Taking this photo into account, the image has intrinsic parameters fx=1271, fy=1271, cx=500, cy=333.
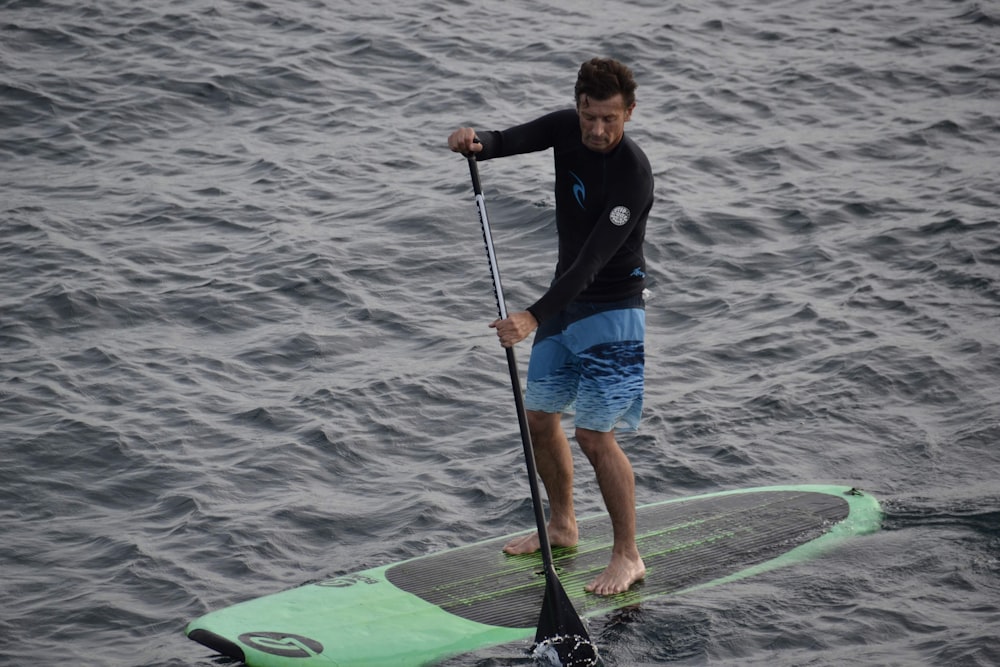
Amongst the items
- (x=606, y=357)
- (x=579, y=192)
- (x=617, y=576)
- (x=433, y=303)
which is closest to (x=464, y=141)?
(x=579, y=192)

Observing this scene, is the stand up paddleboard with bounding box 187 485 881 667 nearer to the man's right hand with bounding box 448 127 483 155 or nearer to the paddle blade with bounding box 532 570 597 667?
the paddle blade with bounding box 532 570 597 667

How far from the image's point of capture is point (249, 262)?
10.4 m

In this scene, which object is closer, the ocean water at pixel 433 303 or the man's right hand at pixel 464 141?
the man's right hand at pixel 464 141

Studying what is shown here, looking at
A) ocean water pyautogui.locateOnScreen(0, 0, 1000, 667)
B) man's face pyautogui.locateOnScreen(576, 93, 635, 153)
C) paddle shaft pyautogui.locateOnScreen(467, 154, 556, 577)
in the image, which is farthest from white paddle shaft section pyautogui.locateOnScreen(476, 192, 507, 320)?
ocean water pyautogui.locateOnScreen(0, 0, 1000, 667)

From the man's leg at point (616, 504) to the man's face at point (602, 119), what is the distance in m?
1.34

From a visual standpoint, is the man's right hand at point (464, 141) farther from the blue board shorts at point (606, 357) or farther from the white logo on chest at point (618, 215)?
the blue board shorts at point (606, 357)

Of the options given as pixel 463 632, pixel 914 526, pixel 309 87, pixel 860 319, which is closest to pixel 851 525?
pixel 914 526

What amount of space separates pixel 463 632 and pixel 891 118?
9.94 meters

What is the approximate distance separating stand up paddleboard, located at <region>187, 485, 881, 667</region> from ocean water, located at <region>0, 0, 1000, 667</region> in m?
0.16

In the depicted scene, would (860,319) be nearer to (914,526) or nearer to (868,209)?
(868,209)

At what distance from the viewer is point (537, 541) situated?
639 centimetres

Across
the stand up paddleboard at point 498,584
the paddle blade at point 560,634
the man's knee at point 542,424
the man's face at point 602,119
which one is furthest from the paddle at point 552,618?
the man's face at point 602,119

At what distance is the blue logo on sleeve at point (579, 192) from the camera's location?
573 cm

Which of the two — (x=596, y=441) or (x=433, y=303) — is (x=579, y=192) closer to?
(x=596, y=441)
